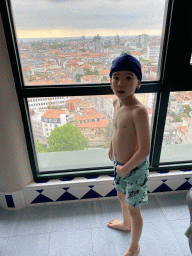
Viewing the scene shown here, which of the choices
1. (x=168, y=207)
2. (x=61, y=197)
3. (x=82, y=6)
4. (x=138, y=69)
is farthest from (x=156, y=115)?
(x=61, y=197)

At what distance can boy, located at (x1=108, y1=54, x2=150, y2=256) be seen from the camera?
43.2 inches

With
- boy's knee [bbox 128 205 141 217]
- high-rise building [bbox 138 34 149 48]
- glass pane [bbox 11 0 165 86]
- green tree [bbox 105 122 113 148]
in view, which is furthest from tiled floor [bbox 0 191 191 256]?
high-rise building [bbox 138 34 149 48]

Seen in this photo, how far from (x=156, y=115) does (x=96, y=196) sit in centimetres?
100

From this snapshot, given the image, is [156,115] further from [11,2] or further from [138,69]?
[11,2]

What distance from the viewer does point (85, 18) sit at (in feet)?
4.60

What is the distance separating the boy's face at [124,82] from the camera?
109cm

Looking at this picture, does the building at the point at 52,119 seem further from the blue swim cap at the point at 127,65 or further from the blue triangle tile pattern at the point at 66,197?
the blue swim cap at the point at 127,65

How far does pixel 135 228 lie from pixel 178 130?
3.27ft

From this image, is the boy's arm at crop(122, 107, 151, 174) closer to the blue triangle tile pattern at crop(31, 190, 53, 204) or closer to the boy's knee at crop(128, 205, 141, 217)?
the boy's knee at crop(128, 205, 141, 217)

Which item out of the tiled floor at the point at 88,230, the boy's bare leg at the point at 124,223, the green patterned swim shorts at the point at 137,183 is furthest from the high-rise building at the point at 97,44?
the tiled floor at the point at 88,230

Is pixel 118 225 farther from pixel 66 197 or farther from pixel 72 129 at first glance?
pixel 72 129

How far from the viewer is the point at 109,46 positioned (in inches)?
59.2

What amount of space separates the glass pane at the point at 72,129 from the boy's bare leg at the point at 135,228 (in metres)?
0.70

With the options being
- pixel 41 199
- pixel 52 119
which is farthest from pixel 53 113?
pixel 41 199
